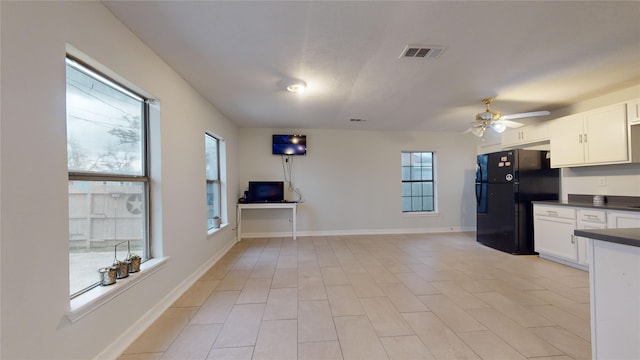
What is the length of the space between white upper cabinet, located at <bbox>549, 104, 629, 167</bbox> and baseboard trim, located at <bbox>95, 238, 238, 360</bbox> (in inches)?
213

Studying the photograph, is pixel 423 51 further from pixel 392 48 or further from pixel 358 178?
pixel 358 178

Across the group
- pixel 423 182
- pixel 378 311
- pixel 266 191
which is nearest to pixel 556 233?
pixel 423 182

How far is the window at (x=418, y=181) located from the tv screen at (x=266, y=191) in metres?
3.02

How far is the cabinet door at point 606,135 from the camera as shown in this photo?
298 cm

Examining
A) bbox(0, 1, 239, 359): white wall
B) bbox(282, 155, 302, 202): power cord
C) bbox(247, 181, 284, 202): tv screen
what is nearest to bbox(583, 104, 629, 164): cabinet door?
bbox(282, 155, 302, 202): power cord

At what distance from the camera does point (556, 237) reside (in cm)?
352

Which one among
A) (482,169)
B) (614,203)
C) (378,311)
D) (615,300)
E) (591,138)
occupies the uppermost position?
(591,138)

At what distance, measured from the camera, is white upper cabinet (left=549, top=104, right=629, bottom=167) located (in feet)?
9.86

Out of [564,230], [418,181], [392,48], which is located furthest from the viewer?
[418,181]

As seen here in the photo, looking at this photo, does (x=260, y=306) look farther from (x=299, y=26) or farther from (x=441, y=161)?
(x=441, y=161)

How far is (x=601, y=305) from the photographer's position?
48.6 inches

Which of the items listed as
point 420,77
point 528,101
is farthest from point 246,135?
point 528,101

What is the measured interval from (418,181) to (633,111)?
137 inches

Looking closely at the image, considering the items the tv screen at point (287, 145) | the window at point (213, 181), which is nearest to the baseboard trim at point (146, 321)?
the window at point (213, 181)
